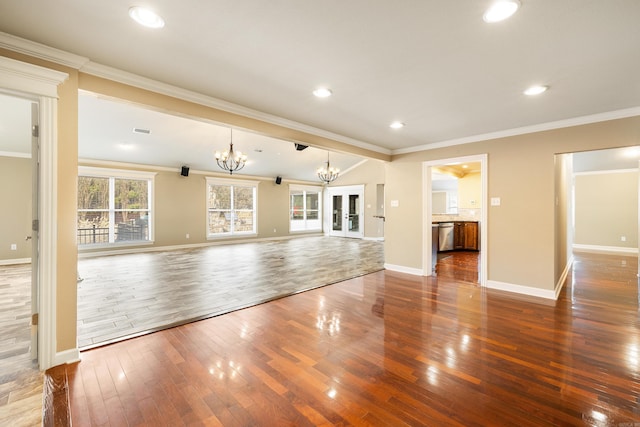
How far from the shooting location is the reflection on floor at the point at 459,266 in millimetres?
4910

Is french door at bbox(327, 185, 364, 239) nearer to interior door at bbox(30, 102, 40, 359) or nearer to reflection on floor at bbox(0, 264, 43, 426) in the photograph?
reflection on floor at bbox(0, 264, 43, 426)

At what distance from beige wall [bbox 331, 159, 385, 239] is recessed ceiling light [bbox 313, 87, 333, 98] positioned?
7.96 metres

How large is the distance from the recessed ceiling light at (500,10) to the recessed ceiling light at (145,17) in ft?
6.60

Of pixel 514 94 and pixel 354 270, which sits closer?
pixel 514 94

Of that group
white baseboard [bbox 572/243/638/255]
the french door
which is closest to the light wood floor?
the french door

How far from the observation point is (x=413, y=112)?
3305mm

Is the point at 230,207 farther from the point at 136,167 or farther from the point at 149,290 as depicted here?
the point at 149,290

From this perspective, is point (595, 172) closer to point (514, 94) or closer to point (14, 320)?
point (514, 94)

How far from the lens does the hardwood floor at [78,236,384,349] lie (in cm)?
299

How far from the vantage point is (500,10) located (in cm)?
156

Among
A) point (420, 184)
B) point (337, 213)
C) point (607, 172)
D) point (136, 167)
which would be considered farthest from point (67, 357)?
point (607, 172)

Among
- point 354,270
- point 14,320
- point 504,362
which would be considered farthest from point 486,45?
point 14,320

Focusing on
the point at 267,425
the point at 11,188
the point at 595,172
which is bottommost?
the point at 267,425

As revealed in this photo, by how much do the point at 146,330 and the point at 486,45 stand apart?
390 centimetres
